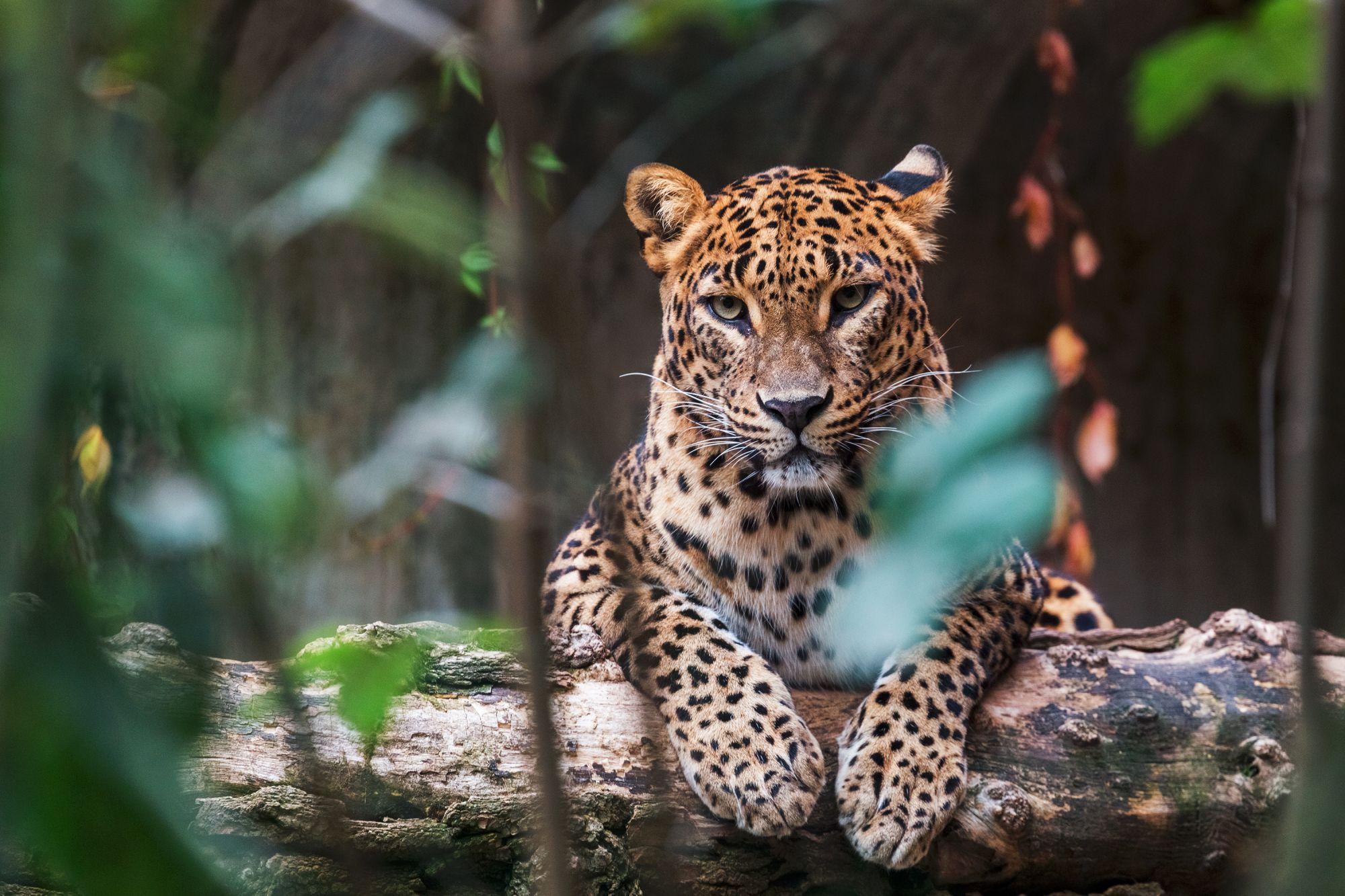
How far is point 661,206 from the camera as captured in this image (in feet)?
14.7

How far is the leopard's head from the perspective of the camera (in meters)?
3.97

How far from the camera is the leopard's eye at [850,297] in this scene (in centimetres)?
409

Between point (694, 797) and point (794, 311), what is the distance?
148 centimetres

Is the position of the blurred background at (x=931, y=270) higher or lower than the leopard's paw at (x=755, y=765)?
higher

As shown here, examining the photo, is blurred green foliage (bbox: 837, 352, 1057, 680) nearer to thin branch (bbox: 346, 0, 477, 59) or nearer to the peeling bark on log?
thin branch (bbox: 346, 0, 477, 59)

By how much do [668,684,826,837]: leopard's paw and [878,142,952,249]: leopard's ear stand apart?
5.63 ft

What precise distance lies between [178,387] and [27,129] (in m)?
0.22

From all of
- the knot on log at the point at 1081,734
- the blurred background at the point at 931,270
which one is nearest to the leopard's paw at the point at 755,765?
the knot on log at the point at 1081,734

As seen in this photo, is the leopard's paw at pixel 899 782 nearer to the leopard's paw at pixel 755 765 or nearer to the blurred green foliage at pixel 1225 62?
the leopard's paw at pixel 755 765

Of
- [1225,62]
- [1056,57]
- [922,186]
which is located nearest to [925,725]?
[922,186]

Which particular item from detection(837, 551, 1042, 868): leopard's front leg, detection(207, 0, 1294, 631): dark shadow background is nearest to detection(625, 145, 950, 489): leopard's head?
detection(837, 551, 1042, 868): leopard's front leg

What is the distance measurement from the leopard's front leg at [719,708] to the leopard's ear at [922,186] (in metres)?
1.49

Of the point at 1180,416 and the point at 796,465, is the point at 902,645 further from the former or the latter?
the point at 1180,416

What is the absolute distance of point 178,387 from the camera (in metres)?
1.05
